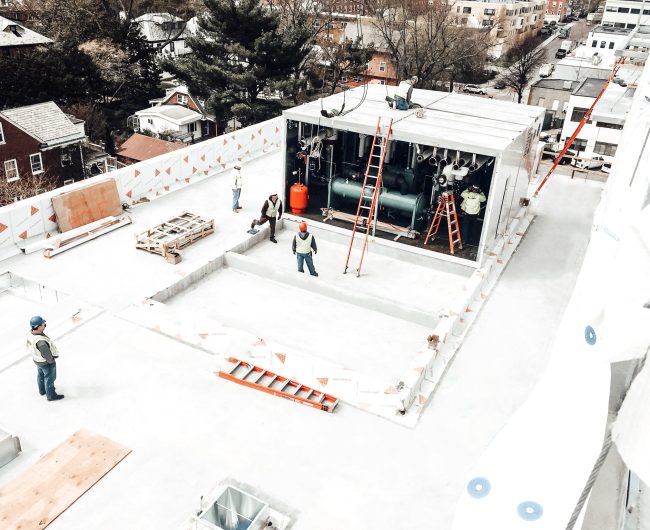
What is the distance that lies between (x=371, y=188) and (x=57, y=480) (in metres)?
10.5

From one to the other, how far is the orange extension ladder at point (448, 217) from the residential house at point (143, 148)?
104ft

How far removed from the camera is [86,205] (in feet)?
53.1

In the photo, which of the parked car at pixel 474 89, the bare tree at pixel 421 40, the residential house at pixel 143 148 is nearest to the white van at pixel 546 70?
the parked car at pixel 474 89

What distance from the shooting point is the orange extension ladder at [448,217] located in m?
15.2

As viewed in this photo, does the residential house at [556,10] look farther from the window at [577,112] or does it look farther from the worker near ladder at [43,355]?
the worker near ladder at [43,355]

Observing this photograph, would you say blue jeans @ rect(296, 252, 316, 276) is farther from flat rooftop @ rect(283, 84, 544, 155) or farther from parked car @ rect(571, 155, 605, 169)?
parked car @ rect(571, 155, 605, 169)

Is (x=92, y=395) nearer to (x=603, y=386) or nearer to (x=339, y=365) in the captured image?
(x=339, y=365)

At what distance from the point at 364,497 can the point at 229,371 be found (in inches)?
140

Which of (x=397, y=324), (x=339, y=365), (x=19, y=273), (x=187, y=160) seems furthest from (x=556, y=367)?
(x=187, y=160)

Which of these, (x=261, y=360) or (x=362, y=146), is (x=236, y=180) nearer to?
(x=362, y=146)

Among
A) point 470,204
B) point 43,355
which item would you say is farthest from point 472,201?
point 43,355

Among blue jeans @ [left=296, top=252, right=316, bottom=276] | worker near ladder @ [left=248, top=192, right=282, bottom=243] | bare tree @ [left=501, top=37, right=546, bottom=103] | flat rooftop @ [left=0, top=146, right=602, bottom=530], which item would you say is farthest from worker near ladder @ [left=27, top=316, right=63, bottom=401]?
bare tree @ [left=501, top=37, right=546, bottom=103]

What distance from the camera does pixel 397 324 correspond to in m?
12.9

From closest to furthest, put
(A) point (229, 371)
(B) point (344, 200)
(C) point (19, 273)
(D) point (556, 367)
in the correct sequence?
(D) point (556, 367)
(A) point (229, 371)
(C) point (19, 273)
(B) point (344, 200)
